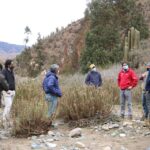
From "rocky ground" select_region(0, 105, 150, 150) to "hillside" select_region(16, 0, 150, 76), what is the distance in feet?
107

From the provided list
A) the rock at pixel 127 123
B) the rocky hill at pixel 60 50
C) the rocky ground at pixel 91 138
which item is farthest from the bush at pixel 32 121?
the rocky hill at pixel 60 50

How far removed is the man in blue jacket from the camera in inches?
417

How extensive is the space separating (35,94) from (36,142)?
5.01m

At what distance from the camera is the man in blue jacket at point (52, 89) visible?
34.8 ft

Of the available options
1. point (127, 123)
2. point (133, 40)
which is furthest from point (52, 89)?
point (133, 40)

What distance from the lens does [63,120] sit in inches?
451

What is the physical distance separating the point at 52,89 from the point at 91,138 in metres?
1.66

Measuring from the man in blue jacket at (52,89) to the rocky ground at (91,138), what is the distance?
46cm

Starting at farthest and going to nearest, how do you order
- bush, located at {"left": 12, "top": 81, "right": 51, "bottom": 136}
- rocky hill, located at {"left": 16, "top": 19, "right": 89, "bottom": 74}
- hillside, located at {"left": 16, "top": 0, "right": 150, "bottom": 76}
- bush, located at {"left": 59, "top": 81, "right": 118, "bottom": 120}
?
rocky hill, located at {"left": 16, "top": 19, "right": 89, "bottom": 74}
hillside, located at {"left": 16, "top": 0, "right": 150, "bottom": 76}
bush, located at {"left": 59, "top": 81, "right": 118, "bottom": 120}
bush, located at {"left": 12, "top": 81, "right": 51, "bottom": 136}

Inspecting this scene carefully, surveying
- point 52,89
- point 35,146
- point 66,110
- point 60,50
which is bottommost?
point 35,146

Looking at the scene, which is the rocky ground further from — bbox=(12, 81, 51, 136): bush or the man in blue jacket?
the man in blue jacket

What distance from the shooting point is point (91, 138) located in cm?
955

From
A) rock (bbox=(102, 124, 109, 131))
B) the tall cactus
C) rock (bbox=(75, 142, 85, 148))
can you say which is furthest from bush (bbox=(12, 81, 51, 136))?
the tall cactus

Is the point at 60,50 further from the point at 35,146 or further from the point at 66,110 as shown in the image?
the point at 35,146
